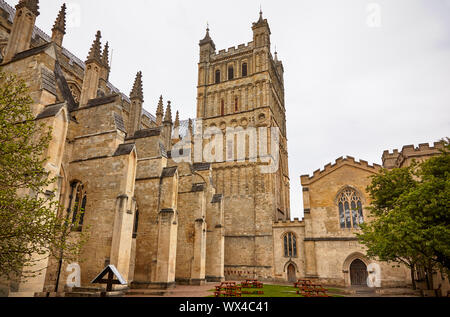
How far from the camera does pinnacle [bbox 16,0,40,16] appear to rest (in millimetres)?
14172

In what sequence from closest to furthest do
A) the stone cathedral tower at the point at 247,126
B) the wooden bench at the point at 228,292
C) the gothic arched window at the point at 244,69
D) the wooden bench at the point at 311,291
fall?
the wooden bench at the point at 228,292, the wooden bench at the point at 311,291, the stone cathedral tower at the point at 247,126, the gothic arched window at the point at 244,69

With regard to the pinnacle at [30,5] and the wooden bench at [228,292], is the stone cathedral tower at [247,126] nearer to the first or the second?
the wooden bench at [228,292]

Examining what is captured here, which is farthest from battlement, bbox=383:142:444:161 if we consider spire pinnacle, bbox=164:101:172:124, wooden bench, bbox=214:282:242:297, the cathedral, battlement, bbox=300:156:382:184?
spire pinnacle, bbox=164:101:172:124

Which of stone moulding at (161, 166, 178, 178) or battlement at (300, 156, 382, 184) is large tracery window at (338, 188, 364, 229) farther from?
stone moulding at (161, 166, 178, 178)

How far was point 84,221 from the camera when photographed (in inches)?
544

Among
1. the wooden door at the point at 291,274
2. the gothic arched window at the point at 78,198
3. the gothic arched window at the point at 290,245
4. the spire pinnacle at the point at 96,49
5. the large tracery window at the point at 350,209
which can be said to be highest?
the spire pinnacle at the point at 96,49

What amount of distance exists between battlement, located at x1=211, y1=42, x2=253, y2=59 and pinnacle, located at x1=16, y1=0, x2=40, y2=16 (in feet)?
92.2

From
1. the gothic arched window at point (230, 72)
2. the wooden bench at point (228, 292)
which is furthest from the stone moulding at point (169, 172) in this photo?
the gothic arched window at point (230, 72)

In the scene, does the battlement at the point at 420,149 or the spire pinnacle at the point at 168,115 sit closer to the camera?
the battlement at the point at 420,149

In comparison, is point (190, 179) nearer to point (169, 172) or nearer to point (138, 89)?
point (169, 172)

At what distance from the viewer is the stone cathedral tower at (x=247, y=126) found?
30016 mm

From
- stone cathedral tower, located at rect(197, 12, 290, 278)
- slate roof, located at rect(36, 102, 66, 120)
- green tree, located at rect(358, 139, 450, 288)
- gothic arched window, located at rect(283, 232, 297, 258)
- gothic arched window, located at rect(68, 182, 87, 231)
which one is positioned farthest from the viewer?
stone cathedral tower, located at rect(197, 12, 290, 278)

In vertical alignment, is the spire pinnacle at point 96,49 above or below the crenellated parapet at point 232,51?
below

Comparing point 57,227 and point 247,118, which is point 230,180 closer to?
point 247,118
